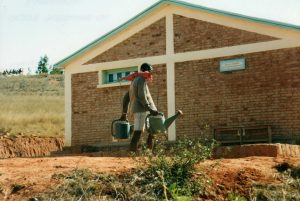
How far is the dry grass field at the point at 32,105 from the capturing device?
26828 millimetres

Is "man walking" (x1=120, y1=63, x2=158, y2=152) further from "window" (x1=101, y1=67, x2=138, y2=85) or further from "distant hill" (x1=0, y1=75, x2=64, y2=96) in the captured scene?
"distant hill" (x1=0, y1=75, x2=64, y2=96)

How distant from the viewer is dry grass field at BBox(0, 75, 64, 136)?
88.0ft

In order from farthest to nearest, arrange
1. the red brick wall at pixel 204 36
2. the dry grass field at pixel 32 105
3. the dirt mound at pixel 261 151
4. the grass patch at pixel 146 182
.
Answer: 1. the dry grass field at pixel 32 105
2. the red brick wall at pixel 204 36
3. the dirt mound at pixel 261 151
4. the grass patch at pixel 146 182

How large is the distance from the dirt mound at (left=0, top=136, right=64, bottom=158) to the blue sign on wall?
361 inches

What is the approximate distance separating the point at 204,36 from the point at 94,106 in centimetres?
454

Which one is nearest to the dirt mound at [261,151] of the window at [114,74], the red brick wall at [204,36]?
the red brick wall at [204,36]

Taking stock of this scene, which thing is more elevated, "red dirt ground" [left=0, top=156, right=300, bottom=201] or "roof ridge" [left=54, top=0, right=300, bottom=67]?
"roof ridge" [left=54, top=0, right=300, bottom=67]

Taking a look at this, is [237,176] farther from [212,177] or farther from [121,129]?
[121,129]

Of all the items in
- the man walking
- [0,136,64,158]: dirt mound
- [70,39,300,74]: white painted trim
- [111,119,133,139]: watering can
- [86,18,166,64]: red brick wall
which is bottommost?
[0,136,64,158]: dirt mound

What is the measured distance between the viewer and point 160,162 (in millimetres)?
5871

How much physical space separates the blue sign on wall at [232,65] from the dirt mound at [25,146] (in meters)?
9.16

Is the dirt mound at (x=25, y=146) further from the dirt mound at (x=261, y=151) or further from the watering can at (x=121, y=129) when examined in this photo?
the dirt mound at (x=261, y=151)

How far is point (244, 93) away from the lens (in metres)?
13.7

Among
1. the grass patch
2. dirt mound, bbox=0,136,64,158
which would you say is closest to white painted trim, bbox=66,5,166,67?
dirt mound, bbox=0,136,64,158
